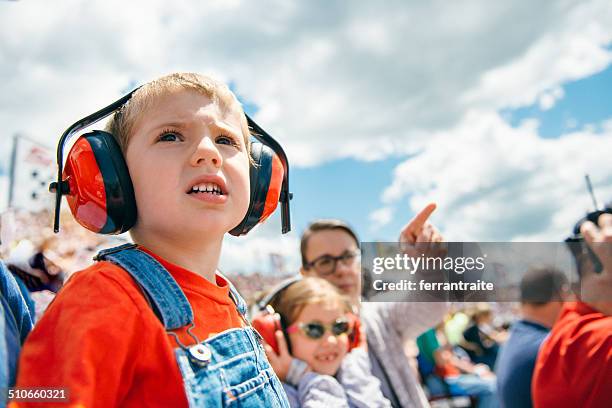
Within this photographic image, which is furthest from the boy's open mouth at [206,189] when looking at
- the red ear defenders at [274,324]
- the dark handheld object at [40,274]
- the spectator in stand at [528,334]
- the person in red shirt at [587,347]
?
the dark handheld object at [40,274]

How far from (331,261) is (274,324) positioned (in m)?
0.99

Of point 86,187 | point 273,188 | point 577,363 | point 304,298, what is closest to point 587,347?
point 577,363

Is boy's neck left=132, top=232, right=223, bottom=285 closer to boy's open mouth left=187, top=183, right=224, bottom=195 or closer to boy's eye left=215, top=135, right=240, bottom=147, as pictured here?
boy's open mouth left=187, top=183, right=224, bottom=195

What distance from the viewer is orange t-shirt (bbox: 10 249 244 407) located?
91 cm

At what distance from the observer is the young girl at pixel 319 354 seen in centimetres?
220

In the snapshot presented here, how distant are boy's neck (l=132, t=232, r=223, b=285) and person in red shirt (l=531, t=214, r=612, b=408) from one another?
1466 mm

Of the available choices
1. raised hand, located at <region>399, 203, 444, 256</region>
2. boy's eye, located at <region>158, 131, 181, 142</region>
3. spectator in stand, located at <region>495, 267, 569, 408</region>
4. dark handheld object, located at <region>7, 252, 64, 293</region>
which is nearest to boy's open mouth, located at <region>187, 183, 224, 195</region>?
boy's eye, located at <region>158, 131, 181, 142</region>

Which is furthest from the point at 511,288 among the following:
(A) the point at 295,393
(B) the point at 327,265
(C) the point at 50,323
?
(C) the point at 50,323

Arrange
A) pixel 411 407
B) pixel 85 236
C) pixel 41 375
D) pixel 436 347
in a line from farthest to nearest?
pixel 85 236 < pixel 436 347 < pixel 411 407 < pixel 41 375

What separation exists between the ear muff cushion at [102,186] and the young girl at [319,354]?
3.60ft

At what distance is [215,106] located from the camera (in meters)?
1.41

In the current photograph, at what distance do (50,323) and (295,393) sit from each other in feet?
4.71

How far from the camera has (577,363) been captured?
1918mm

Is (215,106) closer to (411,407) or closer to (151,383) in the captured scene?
(151,383)
